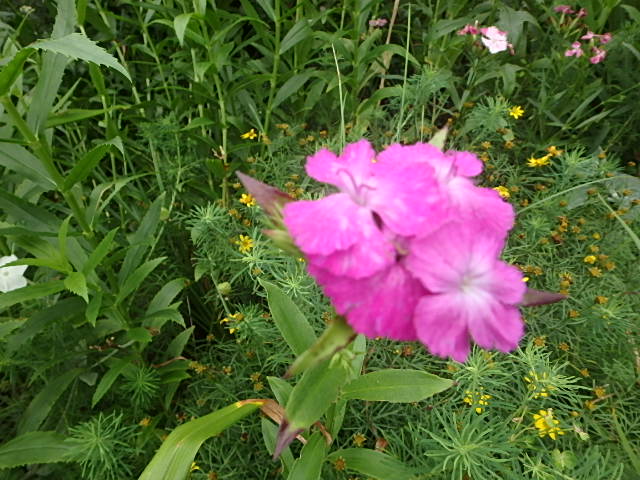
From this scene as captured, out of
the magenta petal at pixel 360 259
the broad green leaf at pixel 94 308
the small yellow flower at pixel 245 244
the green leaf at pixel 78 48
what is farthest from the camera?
the small yellow flower at pixel 245 244

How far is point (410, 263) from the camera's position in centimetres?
51

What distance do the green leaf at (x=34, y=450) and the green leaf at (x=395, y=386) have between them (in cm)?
74

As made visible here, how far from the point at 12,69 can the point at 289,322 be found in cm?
65

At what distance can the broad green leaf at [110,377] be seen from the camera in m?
1.16

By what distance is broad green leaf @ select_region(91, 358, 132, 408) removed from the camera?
1.16m

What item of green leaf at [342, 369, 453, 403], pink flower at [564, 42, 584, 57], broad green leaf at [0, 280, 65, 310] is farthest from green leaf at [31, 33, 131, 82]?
pink flower at [564, 42, 584, 57]

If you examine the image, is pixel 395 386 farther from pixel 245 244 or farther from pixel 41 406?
pixel 41 406

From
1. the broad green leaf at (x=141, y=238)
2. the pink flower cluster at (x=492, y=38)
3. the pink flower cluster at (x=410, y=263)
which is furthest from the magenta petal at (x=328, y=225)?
the pink flower cluster at (x=492, y=38)

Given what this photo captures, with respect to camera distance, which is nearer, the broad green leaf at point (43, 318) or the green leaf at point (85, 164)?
the green leaf at point (85, 164)

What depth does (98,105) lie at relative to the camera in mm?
2070

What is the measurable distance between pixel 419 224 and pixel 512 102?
1.81 metres

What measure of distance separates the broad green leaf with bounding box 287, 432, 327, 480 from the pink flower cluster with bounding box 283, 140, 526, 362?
1.49 feet

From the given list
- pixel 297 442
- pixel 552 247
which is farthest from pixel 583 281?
pixel 297 442

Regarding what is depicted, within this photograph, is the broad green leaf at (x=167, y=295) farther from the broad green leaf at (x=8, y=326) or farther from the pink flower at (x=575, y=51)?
the pink flower at (x=575, y=51)
